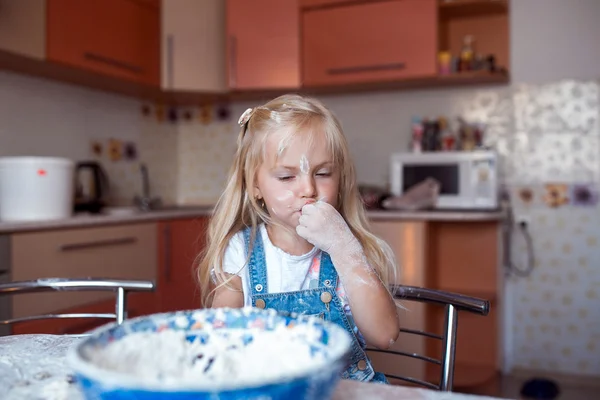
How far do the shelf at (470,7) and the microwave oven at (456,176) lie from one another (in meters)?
0.74

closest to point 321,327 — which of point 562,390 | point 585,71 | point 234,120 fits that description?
point 562,390

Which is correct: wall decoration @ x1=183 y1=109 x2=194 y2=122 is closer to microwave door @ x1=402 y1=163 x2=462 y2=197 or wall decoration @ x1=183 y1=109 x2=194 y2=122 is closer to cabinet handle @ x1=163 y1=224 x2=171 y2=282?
cabinet handle @ x1=163 y1=224 x2=171 y2=282

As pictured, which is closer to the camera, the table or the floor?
the table

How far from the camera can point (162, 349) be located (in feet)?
1.60

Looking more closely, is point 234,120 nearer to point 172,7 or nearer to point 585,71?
point 172,7

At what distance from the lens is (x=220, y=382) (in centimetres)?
34

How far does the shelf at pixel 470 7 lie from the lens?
274 cm

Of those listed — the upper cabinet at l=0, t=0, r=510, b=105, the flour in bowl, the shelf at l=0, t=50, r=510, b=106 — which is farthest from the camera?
the upper cabinet at l=0, t=0, r=510, b=105

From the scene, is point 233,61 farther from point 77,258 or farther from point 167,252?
point 77,258

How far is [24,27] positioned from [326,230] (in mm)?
1762

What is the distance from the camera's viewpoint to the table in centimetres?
50

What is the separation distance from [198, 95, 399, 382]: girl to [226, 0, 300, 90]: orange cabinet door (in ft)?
6.32

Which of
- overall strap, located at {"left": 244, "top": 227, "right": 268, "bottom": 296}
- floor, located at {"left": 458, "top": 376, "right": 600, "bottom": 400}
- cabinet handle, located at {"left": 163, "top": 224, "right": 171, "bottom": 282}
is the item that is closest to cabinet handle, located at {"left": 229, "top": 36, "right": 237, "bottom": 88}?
cabinet handle, located at {"left": 163, "top": 224, "right": 171, "bottom": 282}

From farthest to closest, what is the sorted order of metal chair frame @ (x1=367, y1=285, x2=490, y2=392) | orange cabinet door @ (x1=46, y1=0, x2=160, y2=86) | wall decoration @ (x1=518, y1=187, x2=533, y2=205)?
wall decoration @ (x1=518, y1=187, x2=533, y2=205) < orange cabinet door @ (x1=46, y1=0, x2=160, y2=86) < metal chair frame @ (x1=367, y1=285, x2=490, y2=392)
